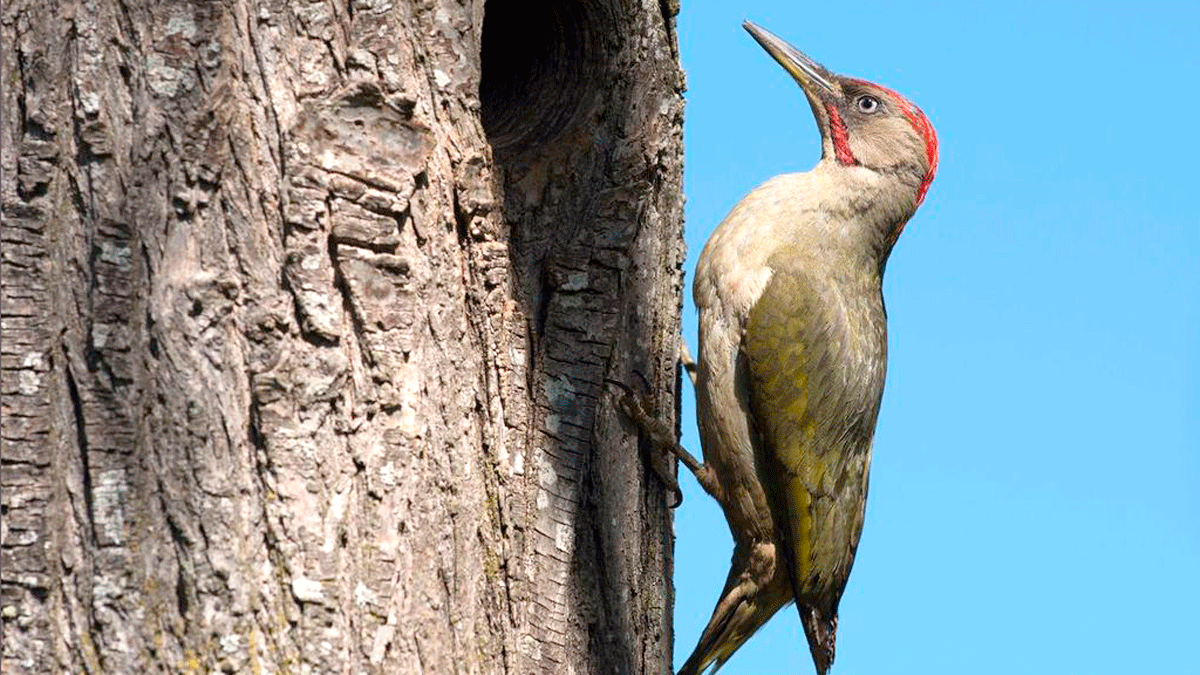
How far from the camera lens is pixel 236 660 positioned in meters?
2.39

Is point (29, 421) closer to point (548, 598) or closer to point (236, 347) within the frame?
point (236, 347)

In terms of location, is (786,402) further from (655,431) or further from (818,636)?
(655,431)

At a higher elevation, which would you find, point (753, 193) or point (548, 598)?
point (753, 193)

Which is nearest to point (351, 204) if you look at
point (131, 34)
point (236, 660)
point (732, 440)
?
point (131, 34)

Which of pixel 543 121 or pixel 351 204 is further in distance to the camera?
pixel 543 121

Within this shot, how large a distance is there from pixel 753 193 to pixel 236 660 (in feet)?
9.21

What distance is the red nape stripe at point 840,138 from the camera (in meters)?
4.98

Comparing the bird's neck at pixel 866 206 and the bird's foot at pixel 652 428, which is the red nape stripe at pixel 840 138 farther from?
the bird's foot at pixel 652 428

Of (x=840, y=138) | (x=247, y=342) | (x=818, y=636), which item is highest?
(x=840, y=138)

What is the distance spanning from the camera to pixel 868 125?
505cm

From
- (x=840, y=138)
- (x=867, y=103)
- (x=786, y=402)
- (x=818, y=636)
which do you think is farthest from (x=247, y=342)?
(x=867, y=103)

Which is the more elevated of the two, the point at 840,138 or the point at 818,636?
the point at 840,138

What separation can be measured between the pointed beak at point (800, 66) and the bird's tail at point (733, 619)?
1876mm

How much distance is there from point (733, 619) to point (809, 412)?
2.37 feet
